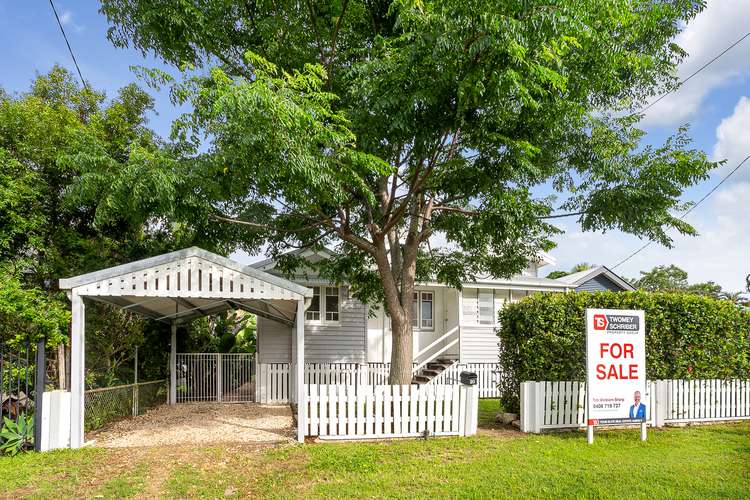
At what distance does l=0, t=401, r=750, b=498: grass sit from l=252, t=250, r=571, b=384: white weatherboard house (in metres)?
7.26

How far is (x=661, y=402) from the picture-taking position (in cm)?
1052

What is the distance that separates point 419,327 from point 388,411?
31.0ft

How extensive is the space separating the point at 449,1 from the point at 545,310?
6.15m

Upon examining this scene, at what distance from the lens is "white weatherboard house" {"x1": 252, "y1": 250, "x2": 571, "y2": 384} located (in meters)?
16.1

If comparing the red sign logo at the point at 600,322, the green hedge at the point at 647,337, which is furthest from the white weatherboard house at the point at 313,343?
the red sign logo at the point at 600,322

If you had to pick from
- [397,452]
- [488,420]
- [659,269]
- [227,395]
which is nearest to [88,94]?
[227,395]

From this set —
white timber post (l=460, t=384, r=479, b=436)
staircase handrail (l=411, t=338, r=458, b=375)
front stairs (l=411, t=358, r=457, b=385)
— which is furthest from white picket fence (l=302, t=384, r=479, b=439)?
staircase handrail (l=411, t=338, r=458, b=375)

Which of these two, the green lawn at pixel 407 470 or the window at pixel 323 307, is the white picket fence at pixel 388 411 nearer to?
the green lawn at pixel 407 470

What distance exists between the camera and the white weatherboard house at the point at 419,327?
16062 mm

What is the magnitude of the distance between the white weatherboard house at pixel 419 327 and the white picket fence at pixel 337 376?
13 cm

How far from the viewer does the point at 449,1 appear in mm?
7188

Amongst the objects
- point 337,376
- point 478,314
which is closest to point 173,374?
point 337,376

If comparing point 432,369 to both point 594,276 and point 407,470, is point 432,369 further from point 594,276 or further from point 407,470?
point 594,276

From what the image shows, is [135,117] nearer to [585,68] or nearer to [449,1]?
[449,1]
